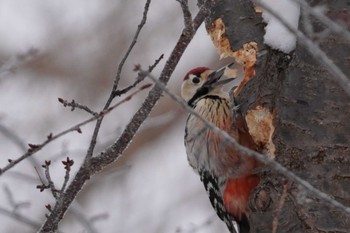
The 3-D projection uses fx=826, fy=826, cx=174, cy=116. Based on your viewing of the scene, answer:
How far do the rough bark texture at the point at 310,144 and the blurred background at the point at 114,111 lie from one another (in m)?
4.77

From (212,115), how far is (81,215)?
91 centimetres

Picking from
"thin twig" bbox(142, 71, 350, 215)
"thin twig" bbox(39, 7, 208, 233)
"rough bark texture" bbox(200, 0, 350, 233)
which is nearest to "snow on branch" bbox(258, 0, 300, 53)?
"rough bark texture" bbox(200, 0, 350, 233)

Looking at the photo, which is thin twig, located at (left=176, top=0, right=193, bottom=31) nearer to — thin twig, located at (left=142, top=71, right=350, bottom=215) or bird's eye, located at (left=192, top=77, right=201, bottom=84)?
thin twig, located at (left=142, top=71, right=350, bottom=215)

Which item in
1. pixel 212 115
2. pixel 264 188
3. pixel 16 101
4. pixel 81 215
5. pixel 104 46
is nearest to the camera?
pixel 264 188

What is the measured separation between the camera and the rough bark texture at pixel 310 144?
2.78m

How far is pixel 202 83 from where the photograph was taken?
4203mm

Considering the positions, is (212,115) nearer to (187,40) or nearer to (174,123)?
(187,40)

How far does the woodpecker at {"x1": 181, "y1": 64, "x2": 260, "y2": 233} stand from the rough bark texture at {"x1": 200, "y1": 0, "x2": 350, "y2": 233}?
1.73 ft

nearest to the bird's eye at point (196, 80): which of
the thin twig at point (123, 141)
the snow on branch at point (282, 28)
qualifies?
the snow on branch at point (282, 28)

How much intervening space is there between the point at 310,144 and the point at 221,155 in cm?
96

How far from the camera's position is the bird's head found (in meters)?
4.16

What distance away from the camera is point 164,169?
9391 millimetres

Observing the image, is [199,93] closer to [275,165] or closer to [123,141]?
[123,141]

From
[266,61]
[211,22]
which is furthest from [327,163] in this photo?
[211,22]
